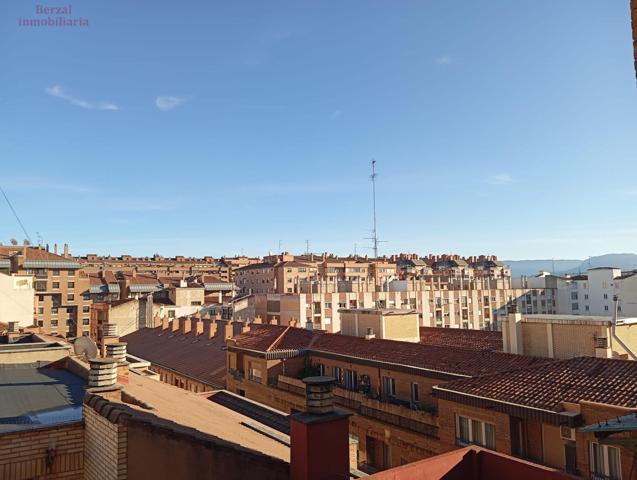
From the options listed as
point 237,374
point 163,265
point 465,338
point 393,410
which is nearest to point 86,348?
point 393,410

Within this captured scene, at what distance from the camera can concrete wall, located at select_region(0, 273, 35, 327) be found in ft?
128

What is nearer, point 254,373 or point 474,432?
A: point 474,432

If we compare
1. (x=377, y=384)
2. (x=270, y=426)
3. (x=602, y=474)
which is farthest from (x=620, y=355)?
(x=270, y=426)

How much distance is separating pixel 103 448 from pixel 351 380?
21309mm

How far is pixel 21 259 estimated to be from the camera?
8156cm

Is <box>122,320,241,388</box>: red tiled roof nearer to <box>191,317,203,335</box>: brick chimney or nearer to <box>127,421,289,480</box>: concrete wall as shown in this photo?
<box>191,317,203,335</box>: brick chimney

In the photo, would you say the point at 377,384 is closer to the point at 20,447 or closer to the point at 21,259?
the point at 20,447

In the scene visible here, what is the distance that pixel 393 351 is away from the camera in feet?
90.5

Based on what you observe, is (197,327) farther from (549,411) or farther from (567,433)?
(567,433)

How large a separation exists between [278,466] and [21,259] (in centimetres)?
8733

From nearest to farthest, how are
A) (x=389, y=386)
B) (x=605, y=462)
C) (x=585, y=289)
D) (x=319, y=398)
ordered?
1. (x=319, y=398)
2. (x=605, y=462)
3. (x=389, y=386)
4. (x=585, y=289)

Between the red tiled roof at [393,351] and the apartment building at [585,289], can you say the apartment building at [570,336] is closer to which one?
the red tiled roof at [393,351]

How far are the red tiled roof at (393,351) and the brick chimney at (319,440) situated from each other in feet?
50.9

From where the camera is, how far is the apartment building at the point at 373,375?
2297 cm
